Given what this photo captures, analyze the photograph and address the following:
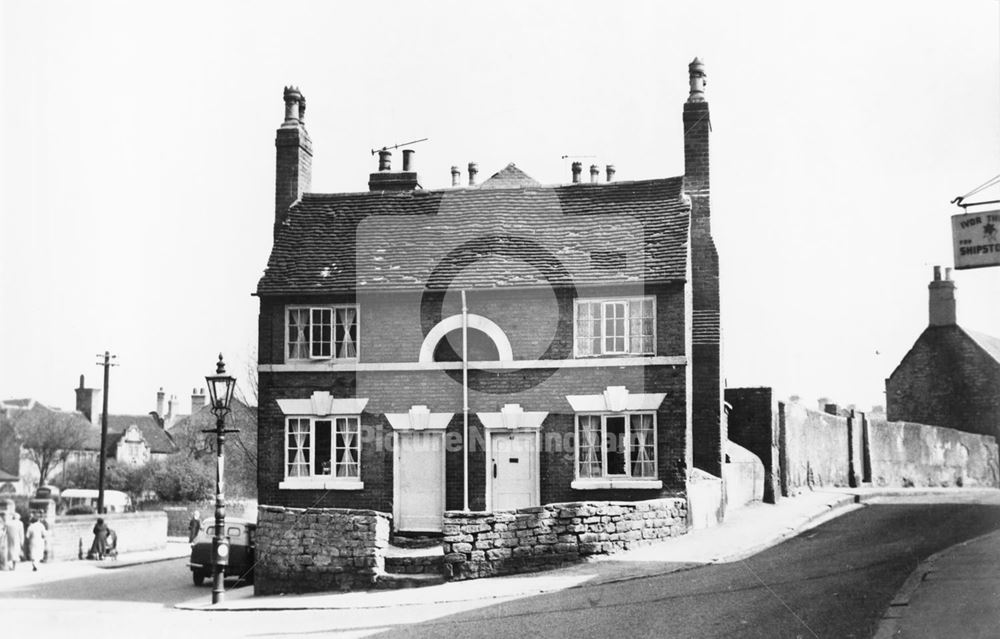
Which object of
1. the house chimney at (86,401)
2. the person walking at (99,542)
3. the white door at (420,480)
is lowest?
the person walking at (99,542)

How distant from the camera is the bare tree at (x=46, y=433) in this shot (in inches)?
1705

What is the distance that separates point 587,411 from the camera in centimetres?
2294

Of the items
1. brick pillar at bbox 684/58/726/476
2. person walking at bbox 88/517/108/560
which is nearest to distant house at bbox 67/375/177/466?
person walking at bbox 88/517/108/560

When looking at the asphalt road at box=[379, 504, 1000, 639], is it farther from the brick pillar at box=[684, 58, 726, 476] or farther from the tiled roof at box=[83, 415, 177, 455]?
the tiled roof at box=[83, 415, 177, 455]

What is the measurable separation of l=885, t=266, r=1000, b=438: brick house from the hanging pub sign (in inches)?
1431

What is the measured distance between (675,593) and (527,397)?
9.22 meters

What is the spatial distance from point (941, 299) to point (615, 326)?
28033 millimetres

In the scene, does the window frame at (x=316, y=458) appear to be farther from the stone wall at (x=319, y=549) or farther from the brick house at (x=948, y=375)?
the brick house at (x=948, y=375)

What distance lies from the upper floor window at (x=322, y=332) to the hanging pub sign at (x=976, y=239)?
52.7ft

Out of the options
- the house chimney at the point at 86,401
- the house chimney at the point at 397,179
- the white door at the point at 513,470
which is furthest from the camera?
the house chimney at the point at 86,401

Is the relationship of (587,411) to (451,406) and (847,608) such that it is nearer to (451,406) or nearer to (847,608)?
(451,406)

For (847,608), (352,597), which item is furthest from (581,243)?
(847,608)

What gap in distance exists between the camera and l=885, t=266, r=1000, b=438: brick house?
1741 inches

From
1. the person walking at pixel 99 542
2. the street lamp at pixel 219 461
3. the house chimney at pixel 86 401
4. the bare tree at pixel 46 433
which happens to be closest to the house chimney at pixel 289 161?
the street lamp at pixel 219 461
